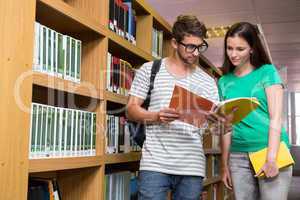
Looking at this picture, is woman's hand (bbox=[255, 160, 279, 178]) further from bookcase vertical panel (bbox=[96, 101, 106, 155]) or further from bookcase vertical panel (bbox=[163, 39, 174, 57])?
bookcase vertical panel (bbox=[163, 39, 174, 57])

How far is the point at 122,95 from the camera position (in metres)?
2.06

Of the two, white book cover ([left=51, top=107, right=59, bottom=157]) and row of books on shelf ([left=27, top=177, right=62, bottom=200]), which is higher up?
white book cover ([left=51, top=107, right=59, bottom=157])

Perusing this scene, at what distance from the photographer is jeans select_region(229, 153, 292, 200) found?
1.52 metres

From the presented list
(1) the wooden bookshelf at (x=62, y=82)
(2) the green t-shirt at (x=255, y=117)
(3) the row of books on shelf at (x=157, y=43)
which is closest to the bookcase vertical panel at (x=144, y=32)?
(1) the wooden bookshelf at (x=62, y=82)

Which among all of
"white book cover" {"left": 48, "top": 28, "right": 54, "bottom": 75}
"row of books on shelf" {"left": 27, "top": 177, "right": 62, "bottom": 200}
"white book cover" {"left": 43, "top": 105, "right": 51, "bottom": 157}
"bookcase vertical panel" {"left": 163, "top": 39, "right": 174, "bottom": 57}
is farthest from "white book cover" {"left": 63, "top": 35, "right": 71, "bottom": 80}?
"bookcase vertical panel" {"left": 163, "top": 39, "right": 174, "bottom": 57}

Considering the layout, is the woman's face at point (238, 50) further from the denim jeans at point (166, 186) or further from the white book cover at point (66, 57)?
the white book cover at point (66, 57)

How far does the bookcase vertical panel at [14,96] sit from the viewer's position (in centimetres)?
121

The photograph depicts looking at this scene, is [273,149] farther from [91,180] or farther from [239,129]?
[91,180]

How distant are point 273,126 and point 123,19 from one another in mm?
1062

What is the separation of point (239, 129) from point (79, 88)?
75 centimetres

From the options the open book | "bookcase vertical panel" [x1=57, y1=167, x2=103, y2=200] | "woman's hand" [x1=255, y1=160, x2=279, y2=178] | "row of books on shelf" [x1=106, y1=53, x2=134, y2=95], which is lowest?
"bookcase vertical panel" [x1=57, y1=167, x2=103, y2=200]

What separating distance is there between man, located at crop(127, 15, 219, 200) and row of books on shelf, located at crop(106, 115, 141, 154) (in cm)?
44

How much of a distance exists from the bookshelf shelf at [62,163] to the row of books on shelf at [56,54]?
0.36 meters

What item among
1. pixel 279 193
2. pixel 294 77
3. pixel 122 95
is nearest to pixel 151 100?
pixel 122 95
